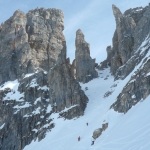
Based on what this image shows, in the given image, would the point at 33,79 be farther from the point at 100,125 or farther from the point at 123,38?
the point at 100,125

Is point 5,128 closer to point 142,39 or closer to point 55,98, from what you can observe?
point 55,98

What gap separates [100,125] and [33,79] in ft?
116

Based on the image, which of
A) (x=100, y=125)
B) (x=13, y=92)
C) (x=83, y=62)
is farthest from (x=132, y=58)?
(x=13, y=92)

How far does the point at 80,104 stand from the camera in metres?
56.9

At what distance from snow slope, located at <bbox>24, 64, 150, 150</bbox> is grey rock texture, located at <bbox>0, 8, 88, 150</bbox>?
3.31 meters

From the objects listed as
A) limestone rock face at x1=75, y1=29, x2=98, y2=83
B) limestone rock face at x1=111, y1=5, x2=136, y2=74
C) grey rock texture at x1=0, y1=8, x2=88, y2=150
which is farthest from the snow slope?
limestone rock face at x1=111, y1=5, x2=136, y2=74

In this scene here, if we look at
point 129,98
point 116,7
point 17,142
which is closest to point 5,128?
point 17,142

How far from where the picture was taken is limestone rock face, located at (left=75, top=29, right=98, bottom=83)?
259ft

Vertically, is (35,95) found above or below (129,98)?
above

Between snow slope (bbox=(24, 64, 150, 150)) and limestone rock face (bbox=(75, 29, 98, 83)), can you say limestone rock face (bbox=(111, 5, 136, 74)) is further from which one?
limestone rock face (bbox=(75, 29, 98, 83))

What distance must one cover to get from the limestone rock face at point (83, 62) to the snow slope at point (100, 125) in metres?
3.13

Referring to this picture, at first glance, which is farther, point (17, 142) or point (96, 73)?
point (96, 73)

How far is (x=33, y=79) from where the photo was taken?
69.4m

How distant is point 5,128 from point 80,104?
66.1 feet
